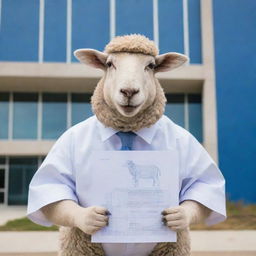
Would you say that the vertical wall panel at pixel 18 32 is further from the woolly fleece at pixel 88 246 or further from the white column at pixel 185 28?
the woolly fleece at pixel 88 246

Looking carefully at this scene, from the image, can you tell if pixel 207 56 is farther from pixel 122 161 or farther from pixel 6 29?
pixel 122 161

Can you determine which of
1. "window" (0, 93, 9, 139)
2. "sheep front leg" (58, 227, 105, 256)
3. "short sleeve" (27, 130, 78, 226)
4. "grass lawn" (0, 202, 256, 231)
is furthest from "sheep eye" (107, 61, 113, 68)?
"window" (0, 93, 9, 139)

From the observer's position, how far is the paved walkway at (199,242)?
20.3ft

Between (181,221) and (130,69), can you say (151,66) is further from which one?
(181,221)

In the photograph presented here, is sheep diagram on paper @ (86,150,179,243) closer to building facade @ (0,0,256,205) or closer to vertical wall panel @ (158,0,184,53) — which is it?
building facade @ (0,0,256,205)

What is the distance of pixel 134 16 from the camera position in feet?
53.4

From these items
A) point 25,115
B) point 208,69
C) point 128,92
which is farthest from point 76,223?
point 25,115

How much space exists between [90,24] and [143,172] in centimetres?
1474

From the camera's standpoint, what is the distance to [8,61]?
16.0m

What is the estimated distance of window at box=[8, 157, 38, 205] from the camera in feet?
53.2

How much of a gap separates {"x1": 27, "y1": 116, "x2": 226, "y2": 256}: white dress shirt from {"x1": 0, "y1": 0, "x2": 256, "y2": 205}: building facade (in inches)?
528

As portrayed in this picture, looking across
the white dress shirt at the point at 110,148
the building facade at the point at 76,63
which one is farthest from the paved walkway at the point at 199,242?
the building facade at the point at 76,63

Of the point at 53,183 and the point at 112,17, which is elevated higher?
the point at 112,17

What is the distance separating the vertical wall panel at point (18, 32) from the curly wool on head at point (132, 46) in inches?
569
